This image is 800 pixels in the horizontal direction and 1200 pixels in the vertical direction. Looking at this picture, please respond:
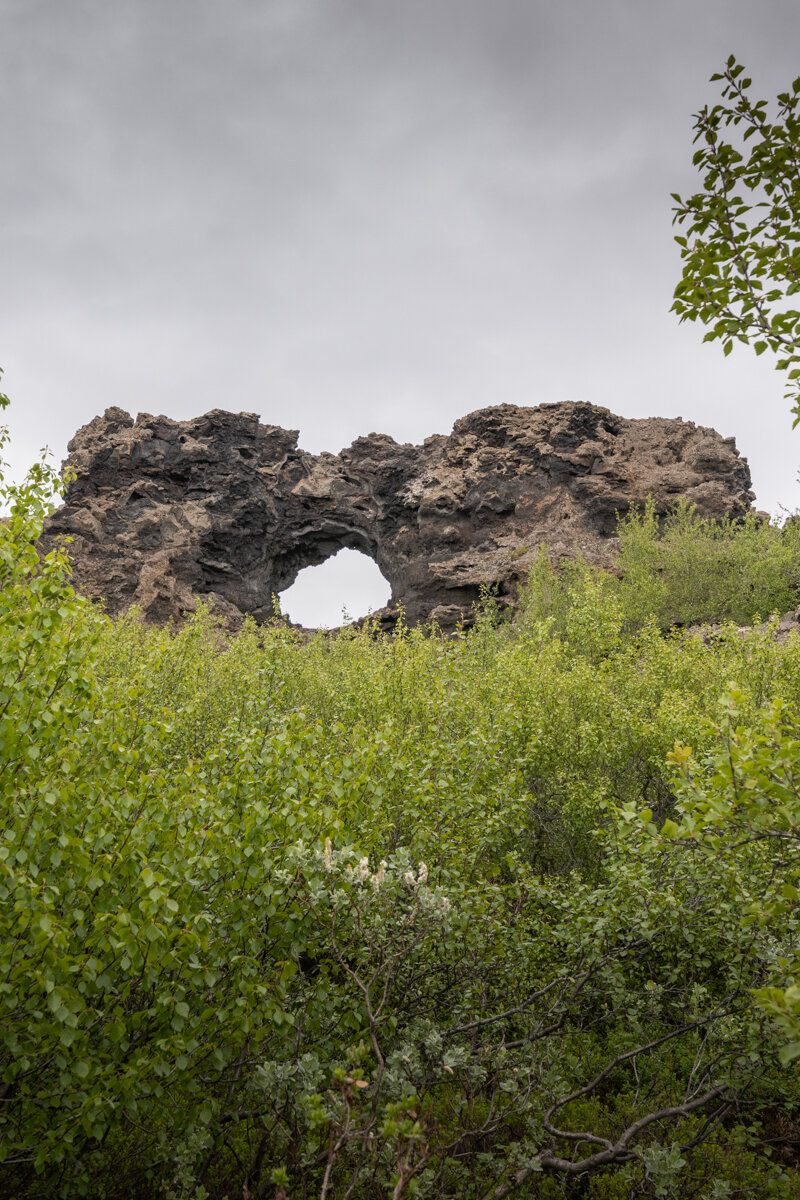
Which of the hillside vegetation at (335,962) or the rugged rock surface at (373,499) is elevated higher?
the rugged rock surface at (373,499)

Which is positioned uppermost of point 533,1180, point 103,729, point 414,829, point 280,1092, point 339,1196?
point 103,729

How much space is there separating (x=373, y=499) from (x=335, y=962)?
66334mm

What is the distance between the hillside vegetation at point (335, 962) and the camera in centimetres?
501

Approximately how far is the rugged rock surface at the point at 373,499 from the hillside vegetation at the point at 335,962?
1938 inches

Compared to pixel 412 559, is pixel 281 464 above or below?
above

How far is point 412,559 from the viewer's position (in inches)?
2660

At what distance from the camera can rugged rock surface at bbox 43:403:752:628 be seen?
59969 mm

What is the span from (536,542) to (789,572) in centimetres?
2139

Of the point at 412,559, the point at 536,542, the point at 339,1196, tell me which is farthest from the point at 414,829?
the point at 412,559

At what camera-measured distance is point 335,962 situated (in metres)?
6.35

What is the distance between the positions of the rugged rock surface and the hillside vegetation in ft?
161

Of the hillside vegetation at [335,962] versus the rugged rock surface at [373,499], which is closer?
the hillside vegetation at [335,962]

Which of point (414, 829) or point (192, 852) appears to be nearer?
point (192, 852)

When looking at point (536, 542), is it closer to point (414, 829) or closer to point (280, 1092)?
point (414, 829)
